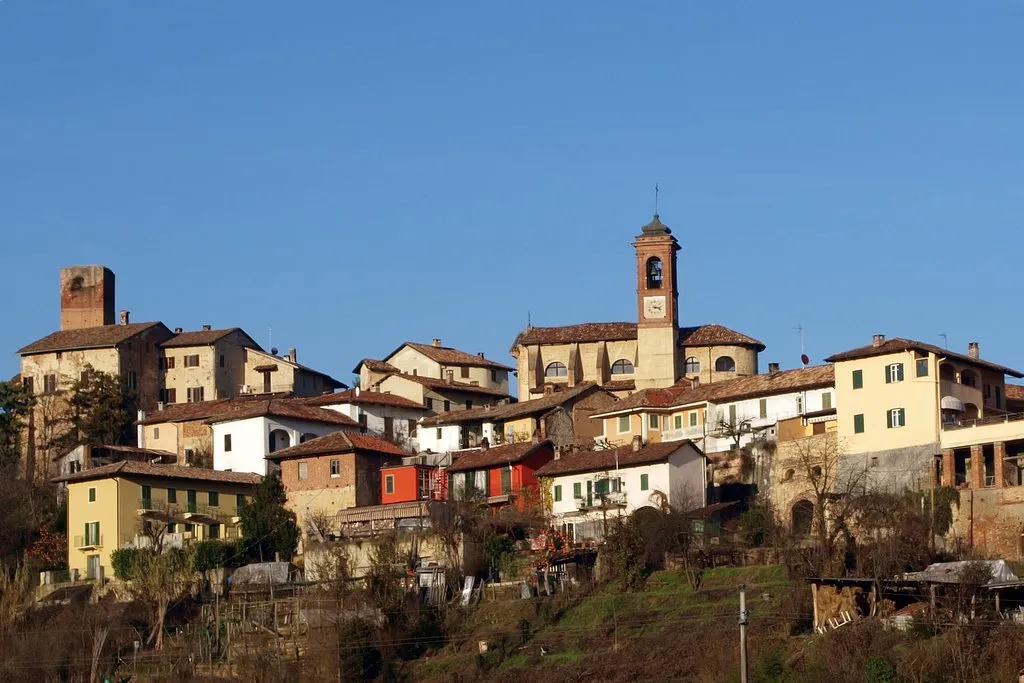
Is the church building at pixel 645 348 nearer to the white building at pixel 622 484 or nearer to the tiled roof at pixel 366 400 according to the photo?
the tiled roof at pixel 366 400

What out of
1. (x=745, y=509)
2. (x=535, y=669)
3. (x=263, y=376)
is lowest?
(x=535, y=669)

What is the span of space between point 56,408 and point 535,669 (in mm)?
43940

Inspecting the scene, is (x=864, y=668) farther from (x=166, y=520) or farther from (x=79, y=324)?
(x=79, y=324)

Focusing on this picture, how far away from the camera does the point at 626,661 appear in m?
58.1

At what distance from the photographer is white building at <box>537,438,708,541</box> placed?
230 feet

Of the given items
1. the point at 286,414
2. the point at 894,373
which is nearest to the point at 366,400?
the point at 286,414

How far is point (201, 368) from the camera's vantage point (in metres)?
100

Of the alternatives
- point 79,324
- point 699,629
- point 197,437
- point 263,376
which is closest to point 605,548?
point 699,629

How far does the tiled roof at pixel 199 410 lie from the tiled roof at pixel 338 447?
7271mm

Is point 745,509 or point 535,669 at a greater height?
point 745,509

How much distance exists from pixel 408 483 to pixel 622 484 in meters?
9.31

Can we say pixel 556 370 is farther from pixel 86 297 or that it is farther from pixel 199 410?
pixel 86 297

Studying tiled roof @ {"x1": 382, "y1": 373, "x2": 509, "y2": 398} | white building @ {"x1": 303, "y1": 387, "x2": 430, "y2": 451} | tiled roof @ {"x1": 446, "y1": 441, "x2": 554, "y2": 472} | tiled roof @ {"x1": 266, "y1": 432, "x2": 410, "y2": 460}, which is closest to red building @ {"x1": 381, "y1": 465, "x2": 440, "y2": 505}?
tiled roof @ {"x1": 446, "y1": 441, "x2": 554, "y2": 472}

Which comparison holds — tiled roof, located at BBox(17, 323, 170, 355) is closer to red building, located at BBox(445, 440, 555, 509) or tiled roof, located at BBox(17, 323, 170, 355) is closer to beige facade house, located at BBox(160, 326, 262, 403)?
beige facade house, located at BBox(160, 326, 262, 403)
